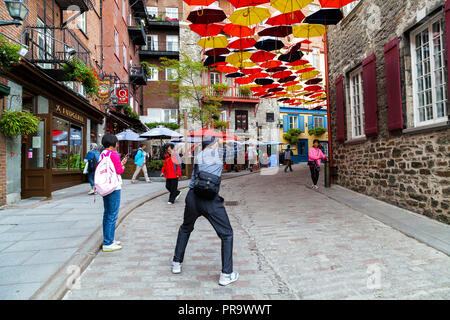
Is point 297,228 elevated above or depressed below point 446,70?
below

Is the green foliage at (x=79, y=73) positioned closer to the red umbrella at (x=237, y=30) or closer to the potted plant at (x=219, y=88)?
the red umbrella at (x=237, y=30)

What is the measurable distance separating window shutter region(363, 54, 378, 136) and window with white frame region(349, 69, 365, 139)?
2.60 ft

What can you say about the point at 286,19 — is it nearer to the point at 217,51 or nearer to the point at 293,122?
the point at 217,51

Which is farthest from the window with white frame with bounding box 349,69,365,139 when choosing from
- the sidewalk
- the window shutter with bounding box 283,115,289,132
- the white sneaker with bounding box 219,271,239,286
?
the window shutter with bounding box 283,115,289,132

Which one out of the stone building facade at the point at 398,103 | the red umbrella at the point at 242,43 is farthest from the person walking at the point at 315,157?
the red umbrella at the point at 242,43

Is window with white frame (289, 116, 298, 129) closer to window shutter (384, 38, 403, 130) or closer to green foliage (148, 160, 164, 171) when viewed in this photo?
green foliage (148, 160, 164, 171)

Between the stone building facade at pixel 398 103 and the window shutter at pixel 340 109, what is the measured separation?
0.15 feet

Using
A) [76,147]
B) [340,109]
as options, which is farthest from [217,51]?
[76,147]

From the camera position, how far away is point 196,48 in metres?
28.2

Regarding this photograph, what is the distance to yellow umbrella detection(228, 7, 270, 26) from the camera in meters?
8.07

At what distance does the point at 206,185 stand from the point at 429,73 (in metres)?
5.59

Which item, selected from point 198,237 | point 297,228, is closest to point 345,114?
point 297,228
